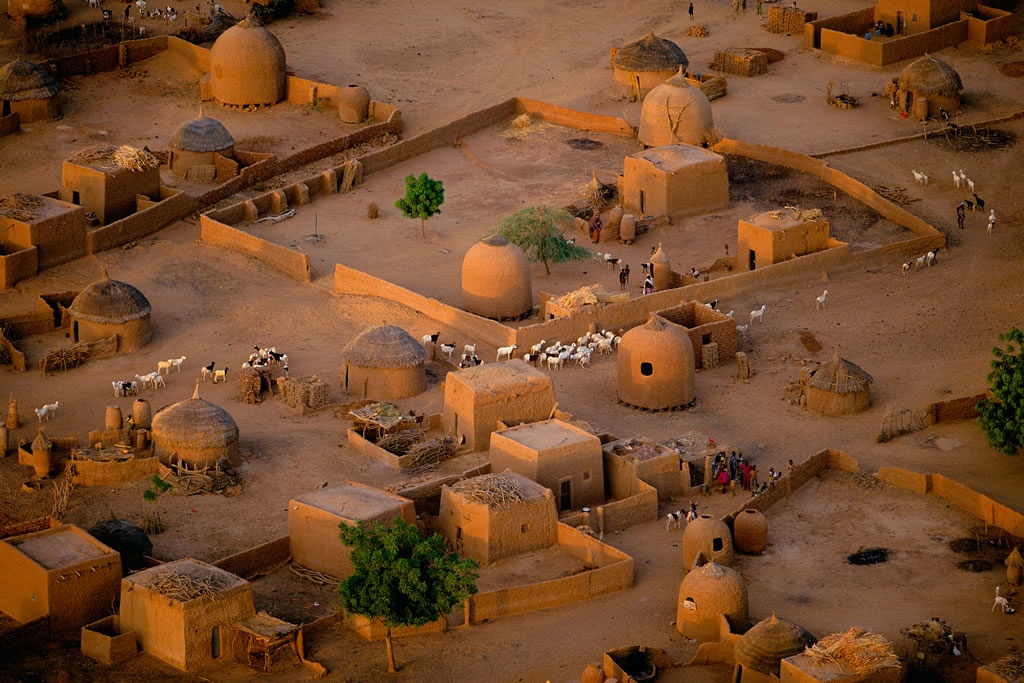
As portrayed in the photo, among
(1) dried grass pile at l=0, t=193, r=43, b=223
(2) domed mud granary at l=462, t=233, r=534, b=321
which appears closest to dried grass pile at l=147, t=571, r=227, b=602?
(2) domed mud granary at l=462, t=233, r=534, b=321

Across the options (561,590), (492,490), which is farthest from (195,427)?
(561,590)

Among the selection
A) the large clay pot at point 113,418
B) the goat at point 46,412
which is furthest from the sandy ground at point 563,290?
the large clay pot at point 113,418

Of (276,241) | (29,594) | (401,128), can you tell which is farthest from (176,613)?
(401,128)

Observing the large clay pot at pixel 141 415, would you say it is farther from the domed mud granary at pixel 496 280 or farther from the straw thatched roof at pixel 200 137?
the straw thatched roof at pixel 200 137

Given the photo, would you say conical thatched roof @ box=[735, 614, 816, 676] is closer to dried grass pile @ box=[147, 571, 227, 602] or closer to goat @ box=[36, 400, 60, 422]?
dried grass pile @ box=[147, 571, 227, 602]

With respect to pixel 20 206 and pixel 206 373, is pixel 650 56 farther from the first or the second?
pixel 206 373
